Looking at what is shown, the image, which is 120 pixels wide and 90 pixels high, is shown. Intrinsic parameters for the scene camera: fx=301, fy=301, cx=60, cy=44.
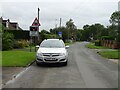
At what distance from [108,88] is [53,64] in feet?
27.6

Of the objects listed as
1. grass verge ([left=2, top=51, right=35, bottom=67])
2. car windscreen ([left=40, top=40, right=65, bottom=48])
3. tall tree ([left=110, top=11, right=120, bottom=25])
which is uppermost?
tall tree ([left=110, top=11, right=120, bottom=25])

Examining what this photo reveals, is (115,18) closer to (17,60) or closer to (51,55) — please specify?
(17,60)

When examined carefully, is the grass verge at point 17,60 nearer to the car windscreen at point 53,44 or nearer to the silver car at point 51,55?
the silver car at point 51,55

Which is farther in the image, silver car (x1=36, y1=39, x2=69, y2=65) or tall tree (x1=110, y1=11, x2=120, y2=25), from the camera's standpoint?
tall tree (x1=110, y1=11, x2=120, y2=25)

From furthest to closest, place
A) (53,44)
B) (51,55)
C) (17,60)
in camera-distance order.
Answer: (17,60), (53,44), (51,55)

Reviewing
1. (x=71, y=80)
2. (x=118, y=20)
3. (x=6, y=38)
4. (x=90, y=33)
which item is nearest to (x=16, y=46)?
(x=6, y=38)

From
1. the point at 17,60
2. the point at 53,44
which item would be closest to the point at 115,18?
the point at 53,44

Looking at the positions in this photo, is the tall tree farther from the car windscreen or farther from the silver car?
the silver car

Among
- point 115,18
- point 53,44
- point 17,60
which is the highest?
point 115,18

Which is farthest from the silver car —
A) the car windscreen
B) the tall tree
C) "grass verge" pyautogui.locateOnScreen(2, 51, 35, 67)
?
the tall tree

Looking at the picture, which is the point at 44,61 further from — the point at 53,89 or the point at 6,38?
the point at 6,38

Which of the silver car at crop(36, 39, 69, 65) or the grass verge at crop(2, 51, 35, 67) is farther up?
the silver car at crop(36, 39, 69, 65)

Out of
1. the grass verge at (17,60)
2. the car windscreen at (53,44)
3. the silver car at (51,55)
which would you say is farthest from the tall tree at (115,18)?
the silver car at (51,55)

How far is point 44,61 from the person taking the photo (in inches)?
662
